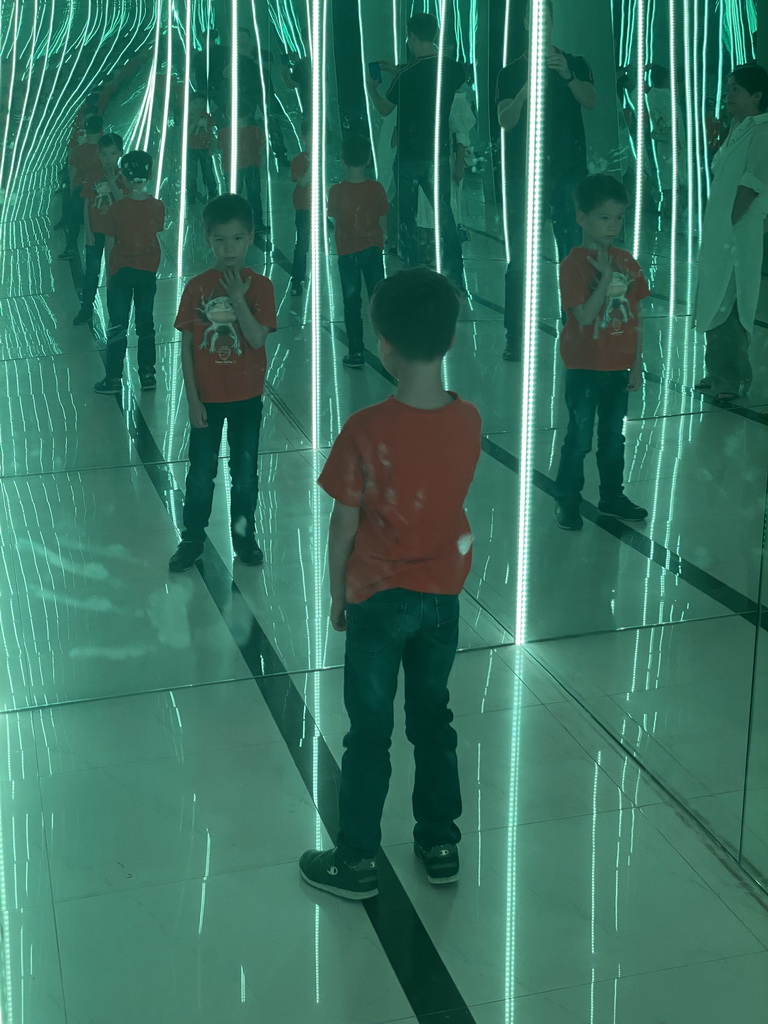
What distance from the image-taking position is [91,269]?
346 centimetres

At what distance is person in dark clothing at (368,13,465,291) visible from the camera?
10.5 ft

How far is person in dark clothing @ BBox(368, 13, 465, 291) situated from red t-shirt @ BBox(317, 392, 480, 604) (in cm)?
128

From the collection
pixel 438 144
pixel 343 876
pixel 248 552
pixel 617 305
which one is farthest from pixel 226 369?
pixel 343 876

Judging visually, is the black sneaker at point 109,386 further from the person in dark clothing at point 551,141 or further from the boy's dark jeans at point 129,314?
the person in dark clothing at point 551,141

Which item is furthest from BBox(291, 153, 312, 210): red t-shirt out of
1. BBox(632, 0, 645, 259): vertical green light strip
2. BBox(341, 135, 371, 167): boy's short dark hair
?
BBox(632, 0, 645, 259): vertical green light strip

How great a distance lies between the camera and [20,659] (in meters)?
3.20

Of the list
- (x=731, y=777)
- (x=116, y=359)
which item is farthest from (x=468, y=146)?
(x=731, y=777)

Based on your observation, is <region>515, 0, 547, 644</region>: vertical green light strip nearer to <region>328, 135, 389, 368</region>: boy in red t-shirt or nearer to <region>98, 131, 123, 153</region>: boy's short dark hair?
<region>328, 135, 389, 368</region>: boy in red t-shirt

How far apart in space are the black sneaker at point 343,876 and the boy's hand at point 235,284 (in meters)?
1.61

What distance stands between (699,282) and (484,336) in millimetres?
925

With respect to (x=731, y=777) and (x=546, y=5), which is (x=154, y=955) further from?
(x=546, y=5)

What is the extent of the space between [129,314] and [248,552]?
0.80 metres

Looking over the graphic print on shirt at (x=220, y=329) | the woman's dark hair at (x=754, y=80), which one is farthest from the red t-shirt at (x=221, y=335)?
the woman's dark hair at (x=754, y=80)

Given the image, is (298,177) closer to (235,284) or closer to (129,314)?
(235,284)
